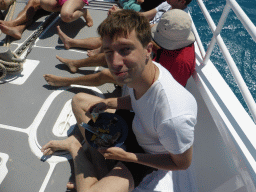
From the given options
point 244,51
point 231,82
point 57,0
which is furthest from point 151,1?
point 244,51

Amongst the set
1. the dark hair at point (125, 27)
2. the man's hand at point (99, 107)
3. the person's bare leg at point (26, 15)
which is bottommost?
the man's hand at point (99, 107)

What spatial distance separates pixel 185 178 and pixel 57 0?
2.78 m

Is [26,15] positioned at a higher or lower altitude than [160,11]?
lower

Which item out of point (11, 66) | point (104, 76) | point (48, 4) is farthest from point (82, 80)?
point (48, 4)

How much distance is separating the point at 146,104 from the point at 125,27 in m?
0.45

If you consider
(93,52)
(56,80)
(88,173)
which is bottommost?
(88,173)

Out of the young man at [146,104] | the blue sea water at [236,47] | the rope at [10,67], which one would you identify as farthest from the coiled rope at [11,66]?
the blue sea water at [236,47]

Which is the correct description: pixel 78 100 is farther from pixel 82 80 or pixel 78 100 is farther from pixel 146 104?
pixel 146 104

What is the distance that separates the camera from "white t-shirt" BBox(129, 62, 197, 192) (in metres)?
0.96

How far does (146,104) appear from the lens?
113 cm

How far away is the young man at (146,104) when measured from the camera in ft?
3.22

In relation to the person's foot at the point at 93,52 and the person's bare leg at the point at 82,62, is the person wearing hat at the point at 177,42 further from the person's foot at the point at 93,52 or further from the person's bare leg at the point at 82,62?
the person's foot at the point at 93,52

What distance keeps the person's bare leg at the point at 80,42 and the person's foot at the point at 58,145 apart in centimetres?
140

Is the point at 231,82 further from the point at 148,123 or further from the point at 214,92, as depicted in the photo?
the point at 148,123
